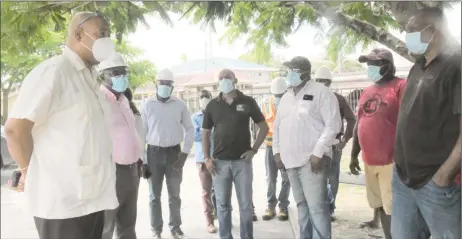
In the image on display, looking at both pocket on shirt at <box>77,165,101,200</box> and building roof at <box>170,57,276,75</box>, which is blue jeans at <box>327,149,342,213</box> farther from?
pocket on shirt at <box>77,165,101,200</box>

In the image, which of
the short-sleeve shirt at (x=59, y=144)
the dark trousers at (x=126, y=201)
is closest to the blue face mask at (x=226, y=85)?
the dark trousers at (x=126, y=201)

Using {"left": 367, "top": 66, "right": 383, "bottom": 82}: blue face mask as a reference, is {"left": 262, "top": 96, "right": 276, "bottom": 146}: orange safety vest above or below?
below

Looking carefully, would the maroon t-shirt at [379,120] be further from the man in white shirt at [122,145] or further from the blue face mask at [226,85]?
the man in white shirt at [122,145]

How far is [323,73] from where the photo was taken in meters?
4.43

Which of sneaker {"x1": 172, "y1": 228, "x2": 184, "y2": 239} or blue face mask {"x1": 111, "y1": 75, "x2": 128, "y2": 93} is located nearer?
blue face mask {"x1": 111, "y1": 75, "x2": 128, "y2": 93}

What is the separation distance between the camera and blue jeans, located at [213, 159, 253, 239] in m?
3.44

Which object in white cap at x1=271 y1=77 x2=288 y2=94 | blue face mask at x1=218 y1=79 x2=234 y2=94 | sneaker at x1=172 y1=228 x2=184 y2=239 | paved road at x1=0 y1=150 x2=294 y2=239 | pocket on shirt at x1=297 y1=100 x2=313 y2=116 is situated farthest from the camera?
white cap at x1=271 y1=77 x2=288 y2=94

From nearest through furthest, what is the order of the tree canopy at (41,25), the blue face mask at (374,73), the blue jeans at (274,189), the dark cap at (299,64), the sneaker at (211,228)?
the tree canopy at (41,25)
the blue face mask at (374,73)
the dark cap at (299,64)
the sneaker at (211,228)
the blue jeans at (274,189)

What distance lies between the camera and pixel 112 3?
9.78 feet

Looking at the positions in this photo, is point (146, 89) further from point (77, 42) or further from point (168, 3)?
point (77, 42)

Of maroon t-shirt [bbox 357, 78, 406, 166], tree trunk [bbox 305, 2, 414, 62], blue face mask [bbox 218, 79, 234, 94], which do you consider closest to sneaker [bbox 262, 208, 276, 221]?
blue face mask [bbox 218, 79, 234, 94]

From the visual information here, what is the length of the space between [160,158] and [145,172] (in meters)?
0.43

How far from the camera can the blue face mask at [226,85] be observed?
3510 millimetres

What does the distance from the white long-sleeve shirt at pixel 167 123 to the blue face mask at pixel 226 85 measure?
0.75 m
